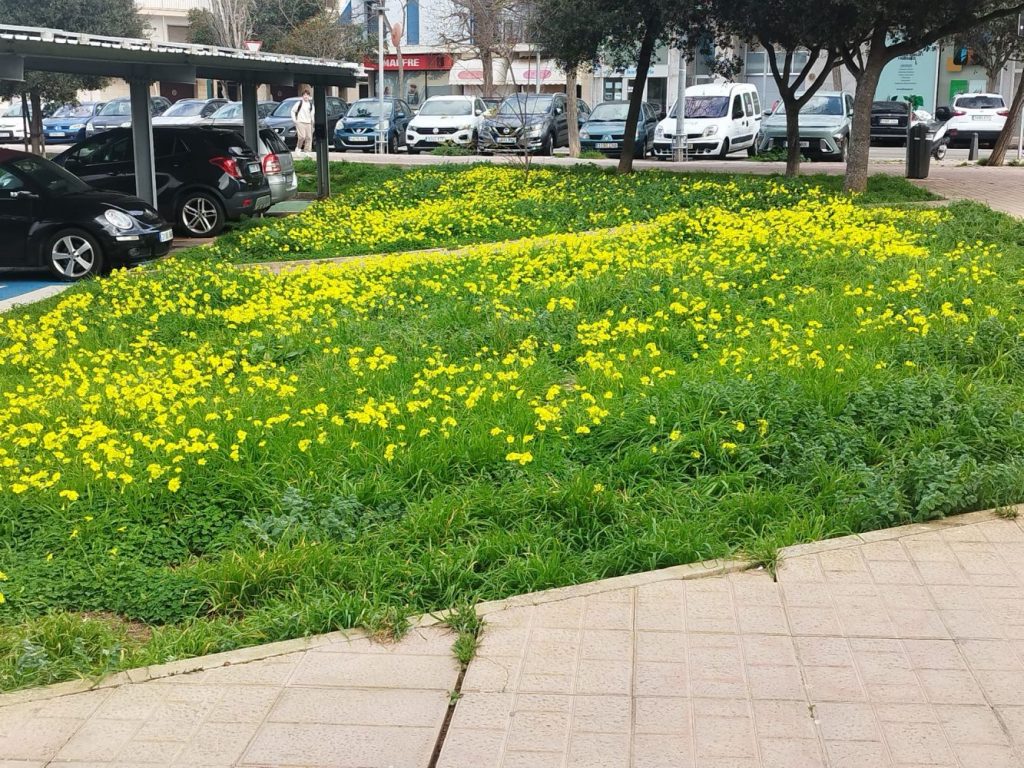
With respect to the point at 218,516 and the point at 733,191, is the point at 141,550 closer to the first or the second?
the point at 218,516

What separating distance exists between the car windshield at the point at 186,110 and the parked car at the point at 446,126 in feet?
23.0

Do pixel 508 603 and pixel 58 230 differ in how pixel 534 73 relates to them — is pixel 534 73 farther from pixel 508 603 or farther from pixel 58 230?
pixel 508 603

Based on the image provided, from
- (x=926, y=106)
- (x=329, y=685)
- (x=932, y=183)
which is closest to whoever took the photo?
(x=329, y=685)

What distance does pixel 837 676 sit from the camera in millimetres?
3977

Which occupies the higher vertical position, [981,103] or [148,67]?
[148,67]

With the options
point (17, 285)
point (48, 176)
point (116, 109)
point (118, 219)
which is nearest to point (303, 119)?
point (116, 109)

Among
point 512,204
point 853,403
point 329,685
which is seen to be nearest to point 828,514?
point 853,403

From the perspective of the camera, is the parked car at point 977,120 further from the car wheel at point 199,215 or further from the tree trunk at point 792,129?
the car wheel at point 199,215

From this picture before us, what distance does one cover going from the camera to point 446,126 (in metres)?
34.0

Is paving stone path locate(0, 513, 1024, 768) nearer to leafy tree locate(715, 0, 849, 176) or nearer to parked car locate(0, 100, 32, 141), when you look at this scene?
leafy tree locate(715, 0, 849, 176)

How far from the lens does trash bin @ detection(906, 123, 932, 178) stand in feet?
75.6

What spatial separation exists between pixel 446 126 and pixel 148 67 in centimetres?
1733

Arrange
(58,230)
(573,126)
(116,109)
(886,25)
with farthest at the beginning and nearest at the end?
(116,109) < (573,126) < (886,25) < (58,230)

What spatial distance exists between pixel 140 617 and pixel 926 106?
2137 inches
